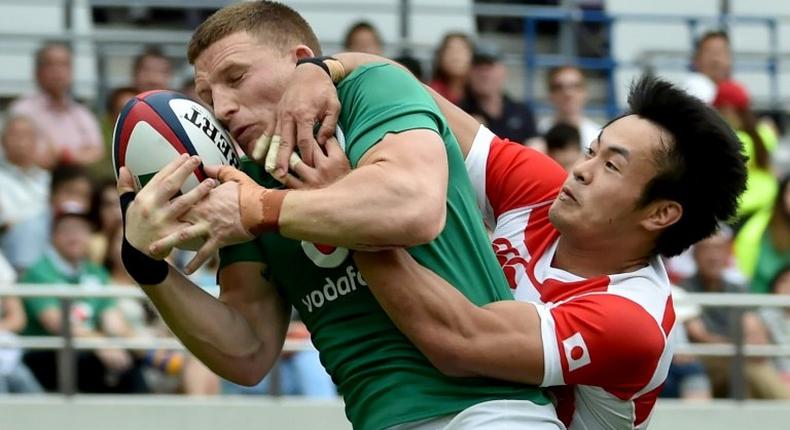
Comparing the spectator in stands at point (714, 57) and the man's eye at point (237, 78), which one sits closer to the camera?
the man's eye at point (237, 78)

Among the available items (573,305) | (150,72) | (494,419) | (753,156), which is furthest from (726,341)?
(494,419)

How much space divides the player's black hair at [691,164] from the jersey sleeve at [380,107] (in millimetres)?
574

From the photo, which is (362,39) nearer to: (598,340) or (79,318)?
(79,318)

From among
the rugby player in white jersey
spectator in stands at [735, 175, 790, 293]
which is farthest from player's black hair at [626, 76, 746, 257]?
spectator in stands at [735, 175, 790, 293]

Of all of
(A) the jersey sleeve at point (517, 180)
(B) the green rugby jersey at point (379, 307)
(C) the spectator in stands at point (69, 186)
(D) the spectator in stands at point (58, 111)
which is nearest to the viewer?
(B) the green rugby jersey at point (379, 307)

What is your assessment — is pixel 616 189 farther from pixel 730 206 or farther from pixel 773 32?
pixel 773 32

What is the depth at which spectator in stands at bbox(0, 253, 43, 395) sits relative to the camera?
791cm

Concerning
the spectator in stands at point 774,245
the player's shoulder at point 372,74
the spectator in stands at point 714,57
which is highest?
the player's shoulder at point 372,74

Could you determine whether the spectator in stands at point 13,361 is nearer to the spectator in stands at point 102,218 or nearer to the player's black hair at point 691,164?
the spectator in stands at point 102,218

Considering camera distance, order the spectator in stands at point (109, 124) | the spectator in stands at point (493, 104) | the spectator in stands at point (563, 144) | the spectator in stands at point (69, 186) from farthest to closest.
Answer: the spectator in stands at point (493, 104) → the spectator in stands at point (109, 124) → the spectator in stands at point (69, 186) → the spectator in stands at point (563, 144)

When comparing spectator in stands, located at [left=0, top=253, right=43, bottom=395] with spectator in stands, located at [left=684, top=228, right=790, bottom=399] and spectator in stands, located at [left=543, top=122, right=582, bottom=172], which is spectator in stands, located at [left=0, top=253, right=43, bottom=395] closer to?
spectator in stands, located at [left=543, top=122, right=582, bottom=172]

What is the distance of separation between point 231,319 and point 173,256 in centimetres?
424

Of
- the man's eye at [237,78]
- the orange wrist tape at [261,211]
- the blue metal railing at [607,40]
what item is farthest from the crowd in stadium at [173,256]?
the orange wrist tape at [261,211]

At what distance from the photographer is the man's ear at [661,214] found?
4.01m
